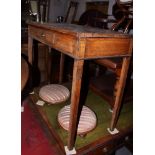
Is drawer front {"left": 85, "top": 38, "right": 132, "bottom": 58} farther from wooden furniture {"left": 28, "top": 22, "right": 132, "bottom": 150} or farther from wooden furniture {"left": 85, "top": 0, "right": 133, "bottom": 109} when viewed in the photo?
wooden furniture {"left": 85, "top": 0, "right": 133, "bottom": 109}

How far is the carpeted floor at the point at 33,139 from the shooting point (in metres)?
1.26

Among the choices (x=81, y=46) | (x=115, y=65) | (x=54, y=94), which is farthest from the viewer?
→ (x=54, y=94)

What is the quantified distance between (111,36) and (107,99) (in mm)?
1030

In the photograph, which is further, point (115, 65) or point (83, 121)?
point (115, 65)

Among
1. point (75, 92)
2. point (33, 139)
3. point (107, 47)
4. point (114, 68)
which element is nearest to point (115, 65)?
point (114, 68)

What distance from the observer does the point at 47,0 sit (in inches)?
184

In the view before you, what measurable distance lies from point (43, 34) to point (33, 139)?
2.72 ft

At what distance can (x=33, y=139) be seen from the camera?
1.37 meters

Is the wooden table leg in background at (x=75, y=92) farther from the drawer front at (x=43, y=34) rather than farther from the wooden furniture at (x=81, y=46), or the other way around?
the drawer front at (x=43, y=34)

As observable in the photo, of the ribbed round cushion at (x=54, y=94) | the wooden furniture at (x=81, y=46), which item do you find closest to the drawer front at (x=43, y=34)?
the wooden furniture at (x=81, y=46)

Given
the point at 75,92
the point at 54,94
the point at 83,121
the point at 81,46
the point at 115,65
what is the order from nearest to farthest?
the point at 81,46
the point at 75,92
the point at 83,121
the point at 115,65
the point at 54,94

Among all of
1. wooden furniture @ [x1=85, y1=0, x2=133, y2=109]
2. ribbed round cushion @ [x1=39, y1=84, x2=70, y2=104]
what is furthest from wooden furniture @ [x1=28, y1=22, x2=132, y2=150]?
ribbed round cushion @ [x1=39, y1=84, x2=70, y2=104]

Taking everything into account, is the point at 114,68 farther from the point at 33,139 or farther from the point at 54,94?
the point at 33,139
